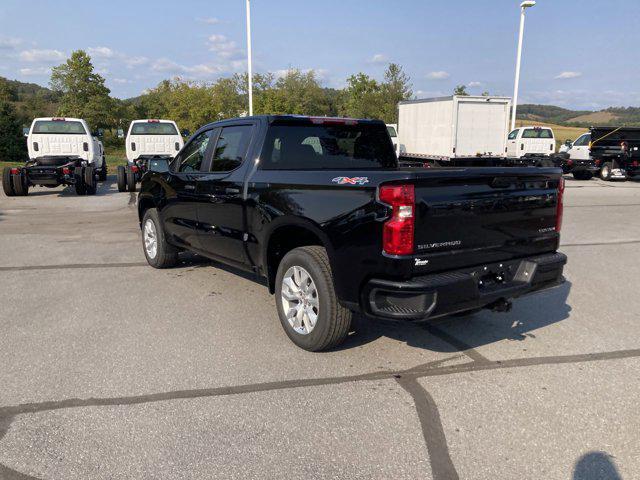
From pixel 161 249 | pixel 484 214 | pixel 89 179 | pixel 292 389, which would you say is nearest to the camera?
pixel 292 389

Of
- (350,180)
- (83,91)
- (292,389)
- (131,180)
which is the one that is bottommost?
(292,389)

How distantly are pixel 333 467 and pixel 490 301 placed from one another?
172 centimetres

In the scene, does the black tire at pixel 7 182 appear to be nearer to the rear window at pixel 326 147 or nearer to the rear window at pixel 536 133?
the rear window at pixel 326 147

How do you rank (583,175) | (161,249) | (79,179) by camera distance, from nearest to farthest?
(161,249)
(79,179)
(583,175)

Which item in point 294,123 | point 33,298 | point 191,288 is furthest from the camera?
point 191,288

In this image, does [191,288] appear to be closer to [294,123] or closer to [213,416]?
[294,123]

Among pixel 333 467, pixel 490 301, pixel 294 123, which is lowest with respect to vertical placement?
pixel 333 467

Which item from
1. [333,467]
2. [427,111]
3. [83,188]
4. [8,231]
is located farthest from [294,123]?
[427,111]

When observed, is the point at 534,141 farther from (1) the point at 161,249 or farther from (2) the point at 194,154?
(2) the point at 194,154

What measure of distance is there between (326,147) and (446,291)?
2.12 meters

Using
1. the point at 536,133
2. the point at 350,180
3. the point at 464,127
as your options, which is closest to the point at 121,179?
the point at 464,127

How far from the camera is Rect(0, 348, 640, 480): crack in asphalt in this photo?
285 centimetres

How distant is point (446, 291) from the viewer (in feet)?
11.4

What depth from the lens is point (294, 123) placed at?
16.0 feet
